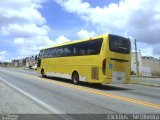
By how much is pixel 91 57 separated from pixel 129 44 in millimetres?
2685

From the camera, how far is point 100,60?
22.0 metres

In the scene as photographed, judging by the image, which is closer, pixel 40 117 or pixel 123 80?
pixel 40 117

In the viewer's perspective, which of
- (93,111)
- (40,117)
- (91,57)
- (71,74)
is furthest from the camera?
(71,74)

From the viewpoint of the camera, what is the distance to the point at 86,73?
2392cm

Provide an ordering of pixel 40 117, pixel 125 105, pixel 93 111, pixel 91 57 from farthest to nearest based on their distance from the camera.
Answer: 1. pixel 91 57
2. pixel 125 105
3. pixel 93 111
4. pixel 40 117

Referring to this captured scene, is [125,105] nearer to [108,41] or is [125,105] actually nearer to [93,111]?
[93,111]

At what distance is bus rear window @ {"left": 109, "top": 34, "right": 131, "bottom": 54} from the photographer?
72.0 ft

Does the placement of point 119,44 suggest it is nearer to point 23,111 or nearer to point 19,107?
point 19,107

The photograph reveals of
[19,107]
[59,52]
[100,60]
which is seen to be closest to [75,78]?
[100,60]

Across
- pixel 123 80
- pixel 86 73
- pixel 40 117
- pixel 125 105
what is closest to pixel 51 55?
pixel 86 73

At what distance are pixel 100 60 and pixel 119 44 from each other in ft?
5.46

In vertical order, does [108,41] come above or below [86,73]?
above

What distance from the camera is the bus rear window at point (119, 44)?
22.0 metres

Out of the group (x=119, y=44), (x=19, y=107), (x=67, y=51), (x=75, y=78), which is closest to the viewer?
(x=19, y=107)
